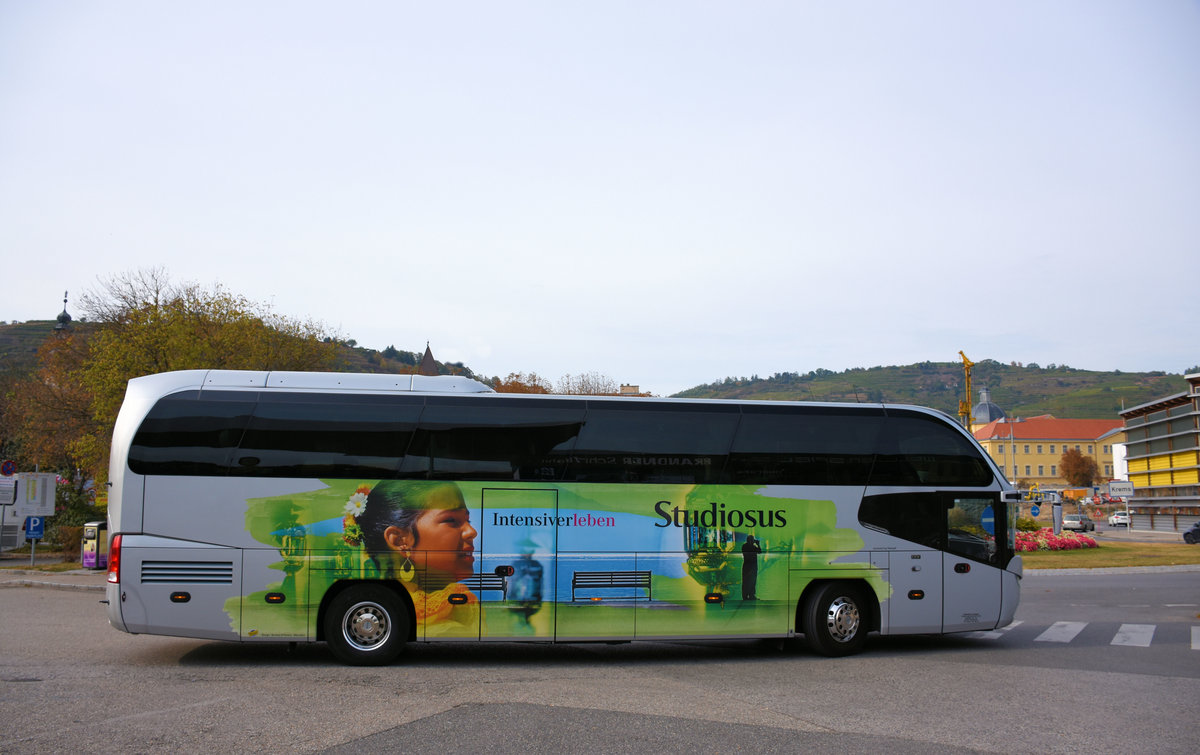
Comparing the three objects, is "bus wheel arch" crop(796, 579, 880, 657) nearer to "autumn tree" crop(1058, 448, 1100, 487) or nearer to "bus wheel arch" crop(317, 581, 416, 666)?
"bus wheel arch" crop(317, 581, 416, 666)

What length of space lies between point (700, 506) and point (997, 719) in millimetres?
4262

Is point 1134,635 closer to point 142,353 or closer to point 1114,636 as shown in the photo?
point 1114,636

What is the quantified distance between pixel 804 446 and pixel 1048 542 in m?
24.7

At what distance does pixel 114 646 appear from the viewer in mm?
12148

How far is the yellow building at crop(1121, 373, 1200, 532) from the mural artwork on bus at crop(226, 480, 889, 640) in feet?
260

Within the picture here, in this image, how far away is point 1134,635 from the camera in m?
13.6

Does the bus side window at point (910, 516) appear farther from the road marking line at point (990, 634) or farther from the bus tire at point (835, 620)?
the road marking line at point (990, 634)

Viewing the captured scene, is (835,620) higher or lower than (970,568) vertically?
lower

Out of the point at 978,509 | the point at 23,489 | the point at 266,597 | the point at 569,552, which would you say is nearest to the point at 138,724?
the point at 266,597

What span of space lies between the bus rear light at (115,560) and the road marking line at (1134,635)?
42.6 ft

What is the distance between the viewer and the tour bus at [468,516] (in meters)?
10.7

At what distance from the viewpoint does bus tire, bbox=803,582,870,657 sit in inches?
461

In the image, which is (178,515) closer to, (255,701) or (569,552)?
(255,701)

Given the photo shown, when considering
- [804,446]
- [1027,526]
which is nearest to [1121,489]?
[1027,526]
